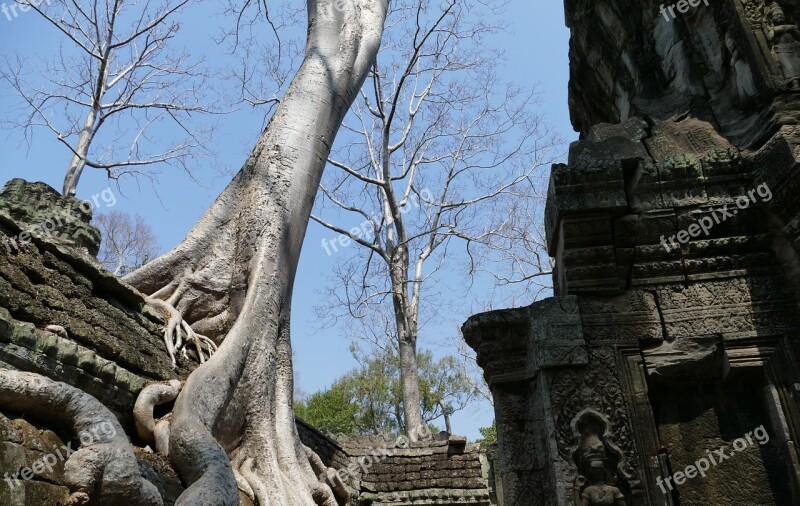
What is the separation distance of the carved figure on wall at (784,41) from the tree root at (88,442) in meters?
3.61

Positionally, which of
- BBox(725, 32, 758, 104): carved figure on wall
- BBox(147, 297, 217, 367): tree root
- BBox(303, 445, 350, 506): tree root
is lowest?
BBox(303, 445, 350, 506): tree root

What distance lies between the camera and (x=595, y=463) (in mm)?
2865

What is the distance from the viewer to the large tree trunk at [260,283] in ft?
12.0

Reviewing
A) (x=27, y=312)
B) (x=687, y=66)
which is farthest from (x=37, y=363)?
(x=687, y=66)

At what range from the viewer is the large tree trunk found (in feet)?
12.0

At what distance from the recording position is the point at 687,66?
13.5 ft

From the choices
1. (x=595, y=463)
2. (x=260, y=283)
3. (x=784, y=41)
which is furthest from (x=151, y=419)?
(x=784, y=41)

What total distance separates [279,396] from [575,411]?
7.21 feet

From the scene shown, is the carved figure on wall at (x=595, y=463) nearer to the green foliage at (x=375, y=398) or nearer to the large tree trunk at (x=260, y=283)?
the large tree trunk at (x=260, y=283)

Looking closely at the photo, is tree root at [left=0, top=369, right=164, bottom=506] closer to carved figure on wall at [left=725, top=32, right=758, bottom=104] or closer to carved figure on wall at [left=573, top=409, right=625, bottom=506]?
carved figure on wall at [left=573, top=409, right=625, bottom=506]

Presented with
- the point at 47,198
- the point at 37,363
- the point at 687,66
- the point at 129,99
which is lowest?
the point at 37,363

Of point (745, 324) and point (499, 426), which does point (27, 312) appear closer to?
point (499, 426)

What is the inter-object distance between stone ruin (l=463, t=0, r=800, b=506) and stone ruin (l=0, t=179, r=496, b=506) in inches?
69.5

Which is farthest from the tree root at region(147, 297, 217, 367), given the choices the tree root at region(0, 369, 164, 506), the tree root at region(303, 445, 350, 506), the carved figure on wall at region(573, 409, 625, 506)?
the carved figure on wall at region(573, 409, 625, 506)
